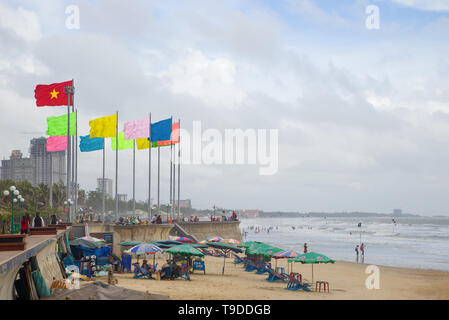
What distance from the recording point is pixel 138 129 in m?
34.9

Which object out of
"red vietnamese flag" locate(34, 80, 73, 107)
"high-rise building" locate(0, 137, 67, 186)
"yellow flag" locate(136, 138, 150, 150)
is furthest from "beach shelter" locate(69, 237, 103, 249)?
"high-rise building" locate(0, 137, 67, 186)

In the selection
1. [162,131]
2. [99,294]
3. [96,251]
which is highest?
[162,131]

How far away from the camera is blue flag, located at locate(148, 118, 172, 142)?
114 ft

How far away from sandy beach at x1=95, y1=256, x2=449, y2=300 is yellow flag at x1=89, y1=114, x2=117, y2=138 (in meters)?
10.2

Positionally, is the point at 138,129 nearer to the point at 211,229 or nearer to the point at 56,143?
the point at 56,143

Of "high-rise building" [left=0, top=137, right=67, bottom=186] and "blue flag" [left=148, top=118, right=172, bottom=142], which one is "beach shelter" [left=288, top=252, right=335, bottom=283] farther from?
"high-rise building" [left=0, top=137, right=67, bottom=186]

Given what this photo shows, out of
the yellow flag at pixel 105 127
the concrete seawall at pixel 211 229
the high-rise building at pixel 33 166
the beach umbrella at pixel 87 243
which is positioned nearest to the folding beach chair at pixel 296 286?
the beach umbrella at pixel 87 243

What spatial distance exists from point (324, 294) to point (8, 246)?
47.4 feet

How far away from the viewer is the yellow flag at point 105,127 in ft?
115

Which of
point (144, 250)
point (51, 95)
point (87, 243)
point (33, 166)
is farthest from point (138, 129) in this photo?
point (33, 166)

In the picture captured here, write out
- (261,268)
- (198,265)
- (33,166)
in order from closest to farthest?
(198,265), (261,268), (33,166)

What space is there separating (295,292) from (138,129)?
18605mm
